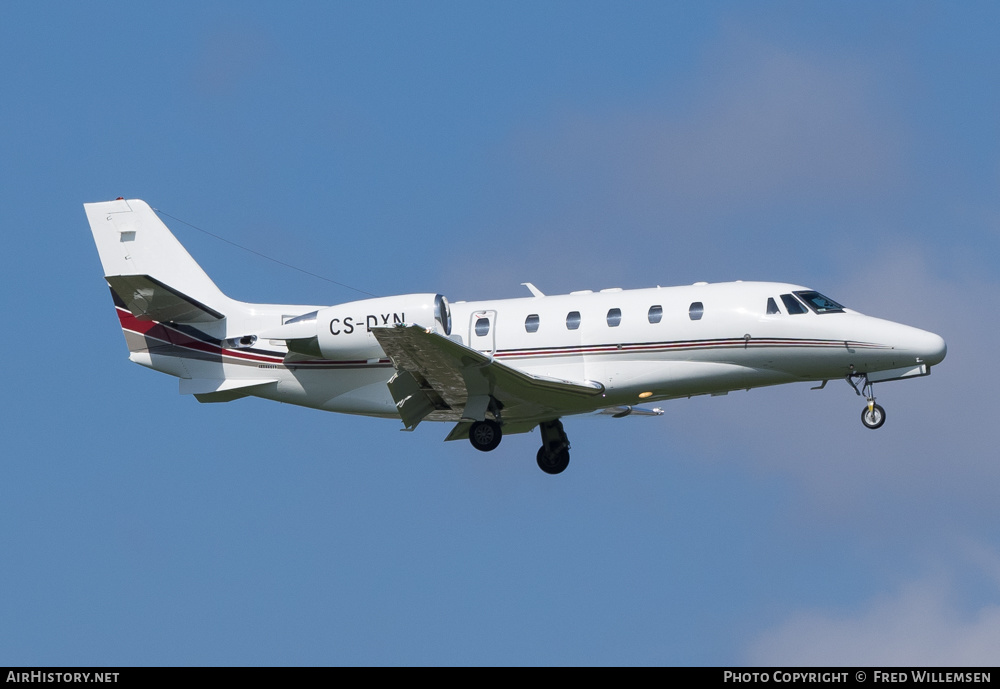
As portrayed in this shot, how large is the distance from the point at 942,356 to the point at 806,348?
2.65m

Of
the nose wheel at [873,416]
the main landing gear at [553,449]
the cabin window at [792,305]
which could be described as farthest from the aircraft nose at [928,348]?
the main landing gear at [553,449]

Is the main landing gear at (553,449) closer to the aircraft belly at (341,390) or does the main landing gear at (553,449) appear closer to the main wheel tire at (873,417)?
the aircraft belly at (341,390)

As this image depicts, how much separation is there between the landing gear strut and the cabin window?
589 centimetres

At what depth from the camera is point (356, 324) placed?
2844cm

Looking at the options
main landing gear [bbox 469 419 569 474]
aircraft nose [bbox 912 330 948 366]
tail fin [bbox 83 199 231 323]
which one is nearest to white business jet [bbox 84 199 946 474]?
aircraft nose [bbox 912 330 948 366]

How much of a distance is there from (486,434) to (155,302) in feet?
24.8

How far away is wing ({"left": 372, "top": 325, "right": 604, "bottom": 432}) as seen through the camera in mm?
27047

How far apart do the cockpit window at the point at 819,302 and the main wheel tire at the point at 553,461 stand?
21.0ft

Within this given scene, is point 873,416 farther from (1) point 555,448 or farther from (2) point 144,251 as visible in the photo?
(2) point 144,251

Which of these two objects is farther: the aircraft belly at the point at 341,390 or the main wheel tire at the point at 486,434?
the aircraft belly at the point at 341,390

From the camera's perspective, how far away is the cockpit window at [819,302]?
2839cm

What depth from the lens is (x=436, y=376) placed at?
28219mm
